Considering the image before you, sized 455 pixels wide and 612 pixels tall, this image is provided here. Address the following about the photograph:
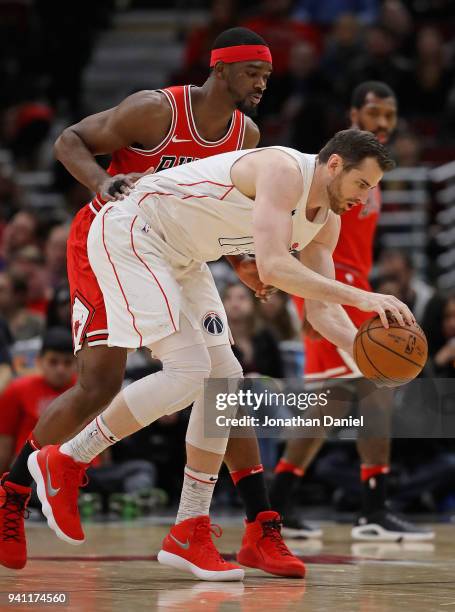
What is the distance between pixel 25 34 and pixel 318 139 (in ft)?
17.9

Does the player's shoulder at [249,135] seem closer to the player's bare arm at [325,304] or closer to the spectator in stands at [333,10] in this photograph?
the player's bare arm at [325,304]

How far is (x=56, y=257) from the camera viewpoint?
1051cm

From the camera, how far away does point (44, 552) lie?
5.86 meters

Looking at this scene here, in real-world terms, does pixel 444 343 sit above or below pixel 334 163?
above

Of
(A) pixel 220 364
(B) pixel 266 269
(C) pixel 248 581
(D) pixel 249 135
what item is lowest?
(C) pixel 248 581

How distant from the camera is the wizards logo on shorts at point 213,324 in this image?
4980 millimetres

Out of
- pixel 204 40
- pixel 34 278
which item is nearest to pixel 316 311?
pixel 34 278

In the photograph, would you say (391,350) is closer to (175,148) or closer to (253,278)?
(253,278)

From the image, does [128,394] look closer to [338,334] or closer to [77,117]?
[338,334]

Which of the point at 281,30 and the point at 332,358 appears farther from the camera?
the point at 281,30

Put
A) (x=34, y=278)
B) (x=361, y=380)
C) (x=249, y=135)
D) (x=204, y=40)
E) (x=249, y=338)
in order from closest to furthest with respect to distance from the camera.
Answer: (x=249, y=135), (x=361, y=380), (x=249, y=338), (x=34, y=278), (x=204, y=40)

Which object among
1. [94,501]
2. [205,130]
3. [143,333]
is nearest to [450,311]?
[94,501]

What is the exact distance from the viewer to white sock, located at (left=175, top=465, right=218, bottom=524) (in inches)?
194

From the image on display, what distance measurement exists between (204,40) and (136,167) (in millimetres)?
9654
